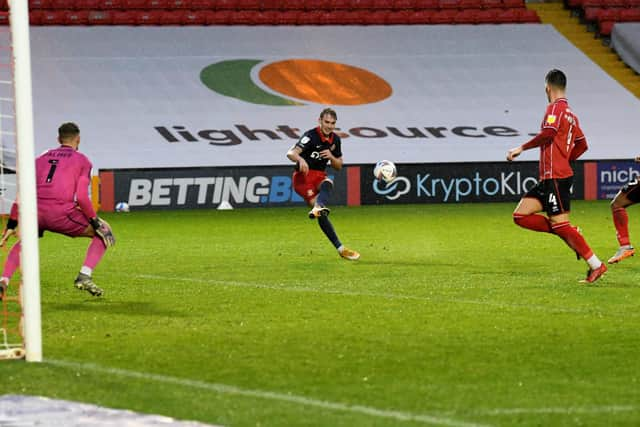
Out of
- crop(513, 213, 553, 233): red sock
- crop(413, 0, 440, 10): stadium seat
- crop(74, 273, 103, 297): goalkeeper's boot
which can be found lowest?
crop(413, 0, 440, 10): stadium seat

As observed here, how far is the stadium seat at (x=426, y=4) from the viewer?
35.4 metres

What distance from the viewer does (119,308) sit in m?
9.60

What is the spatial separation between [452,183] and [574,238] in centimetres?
1514

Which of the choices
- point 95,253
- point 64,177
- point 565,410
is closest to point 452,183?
point 95,253

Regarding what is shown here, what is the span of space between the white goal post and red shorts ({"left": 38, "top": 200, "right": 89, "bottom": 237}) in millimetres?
2619

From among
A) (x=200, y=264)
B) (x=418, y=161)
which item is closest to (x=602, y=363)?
(x=200, y=264)

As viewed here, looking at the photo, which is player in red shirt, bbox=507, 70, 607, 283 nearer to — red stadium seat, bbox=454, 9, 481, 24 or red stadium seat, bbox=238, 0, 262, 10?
red stadium seat, bbox=454, 9, 481, 24

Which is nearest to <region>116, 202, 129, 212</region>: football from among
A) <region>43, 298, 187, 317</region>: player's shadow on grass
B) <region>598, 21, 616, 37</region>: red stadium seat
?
→ <region>43, 298, 187, 317</region>: player's shadow on grass

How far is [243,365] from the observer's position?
6.86m

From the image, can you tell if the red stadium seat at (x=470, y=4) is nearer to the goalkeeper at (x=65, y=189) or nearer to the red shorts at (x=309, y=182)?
the red shorts at (x=309, y=182)

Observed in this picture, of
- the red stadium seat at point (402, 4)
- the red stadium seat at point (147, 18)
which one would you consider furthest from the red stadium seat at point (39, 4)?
the red stadium seat at point (402, 4)

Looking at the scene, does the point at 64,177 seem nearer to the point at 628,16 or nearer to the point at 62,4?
the point at 62,4

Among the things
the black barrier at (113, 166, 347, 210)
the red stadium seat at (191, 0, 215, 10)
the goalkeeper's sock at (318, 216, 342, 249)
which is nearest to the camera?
the goalkeeper's sock at (318, 216, 342, 249)

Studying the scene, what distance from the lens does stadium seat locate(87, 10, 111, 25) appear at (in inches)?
1282
